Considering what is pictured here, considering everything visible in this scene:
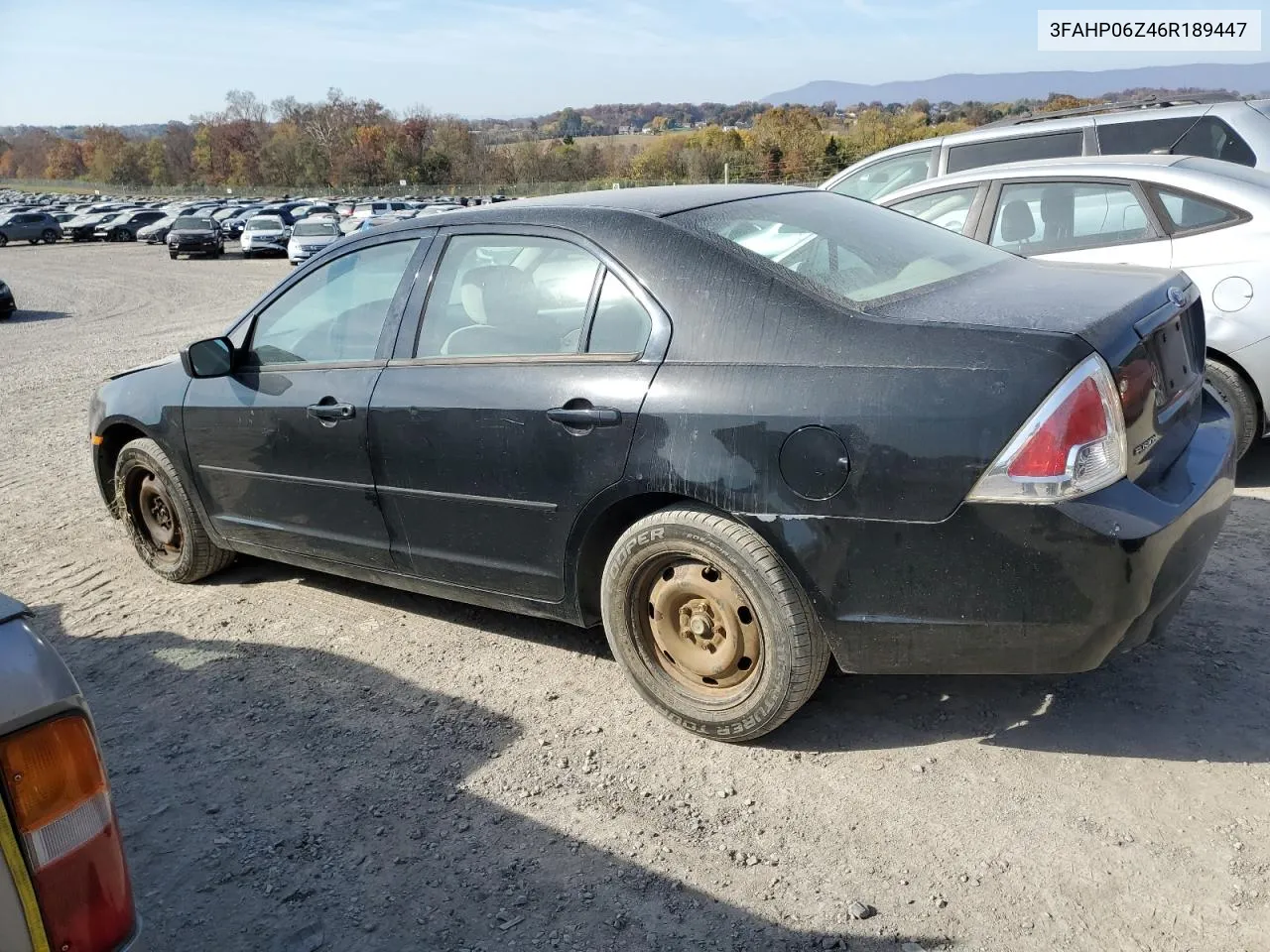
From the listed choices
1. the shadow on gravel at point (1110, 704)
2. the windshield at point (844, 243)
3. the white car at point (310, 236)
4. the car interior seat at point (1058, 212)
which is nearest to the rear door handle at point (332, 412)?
the shadow on gravel at point (1110, 704)

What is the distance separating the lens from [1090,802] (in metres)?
2.84

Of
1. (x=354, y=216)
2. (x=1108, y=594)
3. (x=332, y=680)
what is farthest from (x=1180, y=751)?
(x=354, y=216)

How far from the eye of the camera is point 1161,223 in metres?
5.34

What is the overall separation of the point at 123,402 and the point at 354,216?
34.9 m

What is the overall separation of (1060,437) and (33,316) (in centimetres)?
2156

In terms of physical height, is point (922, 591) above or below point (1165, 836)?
above

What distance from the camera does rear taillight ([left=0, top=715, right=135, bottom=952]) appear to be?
1.58 metres

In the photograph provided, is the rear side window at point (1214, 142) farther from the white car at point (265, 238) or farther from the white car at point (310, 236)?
the white car at point (265, 238)

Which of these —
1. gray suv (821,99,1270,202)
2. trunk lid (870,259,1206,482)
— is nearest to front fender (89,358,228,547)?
trunk lid (870,259,1206,482)

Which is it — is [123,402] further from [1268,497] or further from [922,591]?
[1268,497]

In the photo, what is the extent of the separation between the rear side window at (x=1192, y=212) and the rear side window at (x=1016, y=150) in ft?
8.40

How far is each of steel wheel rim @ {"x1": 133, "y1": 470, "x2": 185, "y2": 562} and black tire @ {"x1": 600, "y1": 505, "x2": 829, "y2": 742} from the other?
8.92 feet

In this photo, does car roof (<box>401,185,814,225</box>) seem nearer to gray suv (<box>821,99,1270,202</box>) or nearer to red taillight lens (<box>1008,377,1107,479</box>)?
red taillight lens (<box>1008,377,1107,479</box>)

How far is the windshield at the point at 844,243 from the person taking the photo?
3.23 meters
